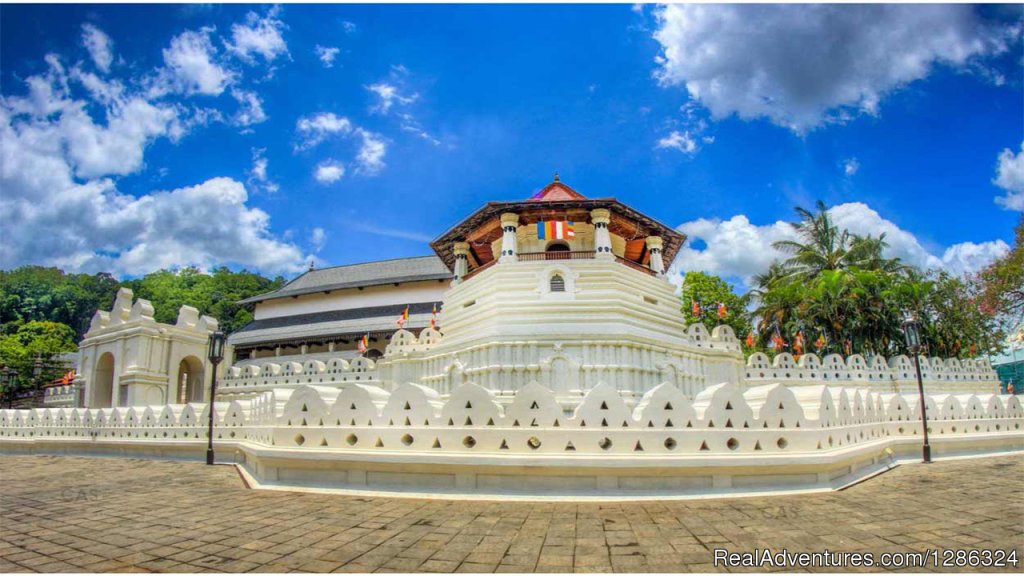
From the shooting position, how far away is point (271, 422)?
974cm

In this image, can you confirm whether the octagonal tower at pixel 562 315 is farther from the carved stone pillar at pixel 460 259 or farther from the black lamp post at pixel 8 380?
the black lamp post at pixel 8 380

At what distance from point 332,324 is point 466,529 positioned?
36697 mm

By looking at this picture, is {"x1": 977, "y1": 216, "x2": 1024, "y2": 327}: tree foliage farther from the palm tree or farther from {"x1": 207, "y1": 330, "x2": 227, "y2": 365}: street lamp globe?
{"x1": 207, "y1": 330, "x2": 227, "y2": 365}: street lamp globe

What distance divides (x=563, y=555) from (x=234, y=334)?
148ft

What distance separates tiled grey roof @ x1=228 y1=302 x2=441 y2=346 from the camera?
37.4 meters

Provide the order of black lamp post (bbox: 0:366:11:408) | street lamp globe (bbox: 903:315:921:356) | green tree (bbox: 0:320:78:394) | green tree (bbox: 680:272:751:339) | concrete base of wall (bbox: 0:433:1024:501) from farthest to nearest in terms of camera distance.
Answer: green tree (bbox: 0:320:78:394)
green tree (bbox: 680:272:751:339)
black lamp post (bbox: 0:366:11:408)
street lamp globe (bbox: 903:315:921:356)
concrete base of wall (bbox: 0:433:1024:501)

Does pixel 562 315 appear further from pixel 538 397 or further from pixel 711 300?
pixel 711 300

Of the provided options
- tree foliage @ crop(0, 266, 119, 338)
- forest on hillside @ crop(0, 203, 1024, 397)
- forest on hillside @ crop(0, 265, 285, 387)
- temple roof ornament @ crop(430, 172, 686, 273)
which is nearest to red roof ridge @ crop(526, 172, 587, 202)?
temple roof ornament @ crop(430, 172, 686, 273)

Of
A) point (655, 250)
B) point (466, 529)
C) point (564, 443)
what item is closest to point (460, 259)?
point (655, 250)

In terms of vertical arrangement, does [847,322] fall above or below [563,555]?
above

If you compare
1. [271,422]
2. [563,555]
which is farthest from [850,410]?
[271,422]

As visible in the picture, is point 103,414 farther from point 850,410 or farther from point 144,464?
point 850,410

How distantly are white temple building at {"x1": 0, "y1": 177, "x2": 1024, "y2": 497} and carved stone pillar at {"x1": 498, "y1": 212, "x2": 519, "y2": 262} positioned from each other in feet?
0.21

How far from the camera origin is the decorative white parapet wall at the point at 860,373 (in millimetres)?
23078
